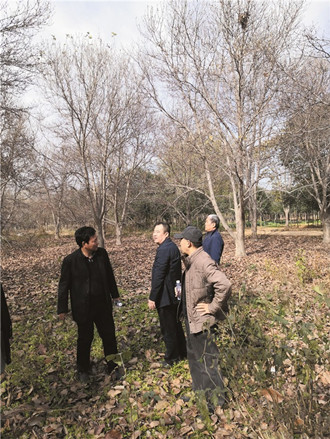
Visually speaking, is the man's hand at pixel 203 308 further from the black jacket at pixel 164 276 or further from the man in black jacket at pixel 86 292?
the man in black jacket at pixel 86 292

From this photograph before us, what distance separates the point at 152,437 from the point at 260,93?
10.7m

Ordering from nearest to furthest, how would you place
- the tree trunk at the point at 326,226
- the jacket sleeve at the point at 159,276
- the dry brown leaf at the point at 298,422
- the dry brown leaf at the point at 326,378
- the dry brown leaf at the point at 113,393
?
the dry brown leaf at the point at 298,422
the dry brown leaf at the point at 326,378
the dry brown leaf at the point at 113,393
the jacket sleeve at the point at 159,276
the tree trunk at the point at 326,226

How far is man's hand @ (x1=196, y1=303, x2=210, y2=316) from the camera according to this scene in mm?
2862

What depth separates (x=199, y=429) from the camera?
2.72 metres

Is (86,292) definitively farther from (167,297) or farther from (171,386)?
(171,386)

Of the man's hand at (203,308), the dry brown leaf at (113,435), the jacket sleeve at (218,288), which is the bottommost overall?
the dry brown leaf at (113,435)

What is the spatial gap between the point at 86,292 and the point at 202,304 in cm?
154

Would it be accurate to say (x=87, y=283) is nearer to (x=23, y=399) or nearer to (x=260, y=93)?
(x=23, y=399)

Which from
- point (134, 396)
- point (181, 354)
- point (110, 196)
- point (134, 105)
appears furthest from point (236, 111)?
point (110, 196)

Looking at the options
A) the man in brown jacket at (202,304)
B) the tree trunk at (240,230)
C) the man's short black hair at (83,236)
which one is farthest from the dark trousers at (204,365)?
the tree trunk at (240,230)

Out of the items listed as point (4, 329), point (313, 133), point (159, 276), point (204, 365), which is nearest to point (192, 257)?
point (159, 276)

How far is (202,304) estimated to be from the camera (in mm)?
2914

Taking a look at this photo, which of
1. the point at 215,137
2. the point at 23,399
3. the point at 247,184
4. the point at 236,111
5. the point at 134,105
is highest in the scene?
the point at 134,105

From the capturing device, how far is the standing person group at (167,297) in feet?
9.66
